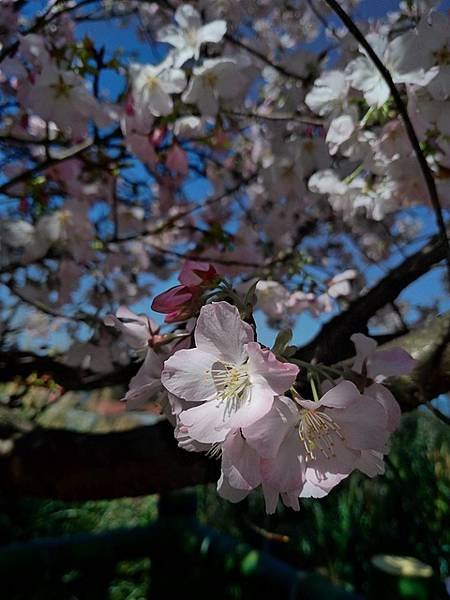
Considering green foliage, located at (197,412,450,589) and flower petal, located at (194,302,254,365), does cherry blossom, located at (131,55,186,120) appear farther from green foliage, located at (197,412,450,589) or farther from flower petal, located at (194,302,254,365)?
green foliage, located at (197,412,450,589)

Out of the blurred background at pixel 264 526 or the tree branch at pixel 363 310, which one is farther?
the blurred background at pixel 264 526

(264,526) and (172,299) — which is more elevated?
(172,299)

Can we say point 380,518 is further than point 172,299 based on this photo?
Yes

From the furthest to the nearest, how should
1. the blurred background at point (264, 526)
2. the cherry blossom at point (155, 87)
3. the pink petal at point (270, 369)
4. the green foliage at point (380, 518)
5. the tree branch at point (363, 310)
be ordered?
the green foliage at point (380, 518), the blurred background at point (264, 526), the cherry blossom at point (155, 87), the tree branch at point (363, 310), the pink petal at point (270, 369)

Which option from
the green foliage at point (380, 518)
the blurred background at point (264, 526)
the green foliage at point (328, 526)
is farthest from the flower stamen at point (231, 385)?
the green foliage at point (380, 518)

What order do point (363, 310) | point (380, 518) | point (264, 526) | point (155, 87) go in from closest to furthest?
1. point (363, 310)
2. point (155, 87)
3. point (264, 526)
4. point (380, 518)

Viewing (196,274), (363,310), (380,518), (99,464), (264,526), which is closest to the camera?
(196,274)

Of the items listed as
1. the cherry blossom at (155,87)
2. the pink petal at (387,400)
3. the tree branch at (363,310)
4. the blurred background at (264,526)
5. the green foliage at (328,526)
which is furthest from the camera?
the green foliage at (328,526)

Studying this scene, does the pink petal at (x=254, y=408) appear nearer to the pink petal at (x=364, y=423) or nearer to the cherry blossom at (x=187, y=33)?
the pink petal at (x=364, y=423)

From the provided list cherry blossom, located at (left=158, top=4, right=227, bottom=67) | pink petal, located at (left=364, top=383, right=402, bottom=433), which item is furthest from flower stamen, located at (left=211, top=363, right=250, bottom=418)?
cherry blossom, located at (left=158, top=4, right=227, bottom=67)

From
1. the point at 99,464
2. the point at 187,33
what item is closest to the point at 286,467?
the point at 99,464

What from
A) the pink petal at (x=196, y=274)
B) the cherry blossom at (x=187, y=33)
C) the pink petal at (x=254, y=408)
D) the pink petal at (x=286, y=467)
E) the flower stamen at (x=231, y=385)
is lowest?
the pink petal at (x=286, y=467)

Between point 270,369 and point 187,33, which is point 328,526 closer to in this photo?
point 187,33

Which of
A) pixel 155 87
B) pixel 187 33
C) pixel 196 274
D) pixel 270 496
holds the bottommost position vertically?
pixel 270 496
